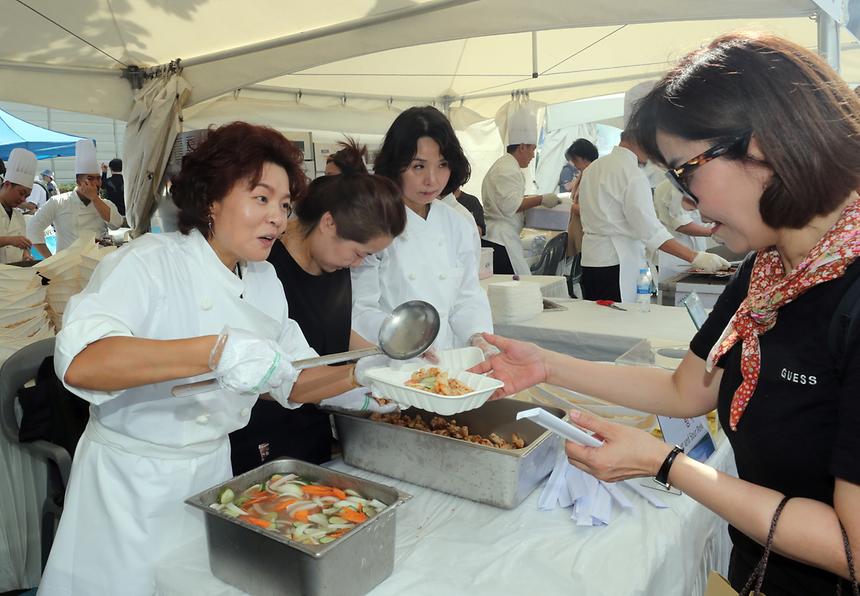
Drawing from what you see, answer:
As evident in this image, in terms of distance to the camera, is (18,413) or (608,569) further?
(18,413)

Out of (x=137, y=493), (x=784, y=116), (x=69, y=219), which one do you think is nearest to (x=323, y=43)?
(x=137, y=493)

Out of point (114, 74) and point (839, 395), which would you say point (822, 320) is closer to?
point (839, 395)

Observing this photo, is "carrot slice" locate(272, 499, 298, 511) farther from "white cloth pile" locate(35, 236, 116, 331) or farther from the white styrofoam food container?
"white cloth pile" locate(35, 236, 116, 331)

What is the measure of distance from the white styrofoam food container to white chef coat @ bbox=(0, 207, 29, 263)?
4706mm

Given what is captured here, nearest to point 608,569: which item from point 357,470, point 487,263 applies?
point 357,470

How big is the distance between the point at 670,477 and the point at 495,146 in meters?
6.88

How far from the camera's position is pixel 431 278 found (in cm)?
231

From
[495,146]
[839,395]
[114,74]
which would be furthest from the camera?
[495,146]

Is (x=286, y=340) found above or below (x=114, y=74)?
below

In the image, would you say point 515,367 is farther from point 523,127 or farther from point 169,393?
point 523,127

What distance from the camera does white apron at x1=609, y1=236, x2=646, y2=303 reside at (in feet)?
14.2

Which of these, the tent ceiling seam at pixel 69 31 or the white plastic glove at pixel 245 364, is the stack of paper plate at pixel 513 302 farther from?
the tent ceiling seam at pixel 69 31

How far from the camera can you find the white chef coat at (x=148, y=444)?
4.23ft

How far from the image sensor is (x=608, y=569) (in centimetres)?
114
